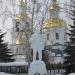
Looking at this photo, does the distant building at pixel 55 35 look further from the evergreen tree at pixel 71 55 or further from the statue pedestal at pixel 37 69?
the statue pedestal at pixel 37 69

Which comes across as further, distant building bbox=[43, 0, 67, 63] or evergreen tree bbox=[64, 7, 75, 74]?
distant building bbox=[43, 0, 67, 63]

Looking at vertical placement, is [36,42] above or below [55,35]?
above

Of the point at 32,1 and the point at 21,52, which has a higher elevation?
the point at 32,1

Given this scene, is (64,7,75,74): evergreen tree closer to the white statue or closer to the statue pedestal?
the white statue

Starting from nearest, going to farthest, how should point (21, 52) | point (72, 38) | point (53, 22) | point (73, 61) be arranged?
point (73, 61)
point (72, 38)
point (53, 22)
point (21, 52)

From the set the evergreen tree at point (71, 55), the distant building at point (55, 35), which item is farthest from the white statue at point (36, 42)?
the distant building at point (55, 35)

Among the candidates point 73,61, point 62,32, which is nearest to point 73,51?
point 73,61

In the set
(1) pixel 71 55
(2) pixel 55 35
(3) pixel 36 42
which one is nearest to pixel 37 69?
(3) pixel 36 42

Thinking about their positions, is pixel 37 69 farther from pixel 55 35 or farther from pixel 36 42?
pixel 55 35

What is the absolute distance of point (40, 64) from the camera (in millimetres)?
14312

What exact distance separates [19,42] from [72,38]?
63.4 feet

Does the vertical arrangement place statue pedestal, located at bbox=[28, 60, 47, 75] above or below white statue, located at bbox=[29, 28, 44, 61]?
below

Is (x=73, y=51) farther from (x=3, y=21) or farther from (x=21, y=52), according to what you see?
(x=21, y=52)

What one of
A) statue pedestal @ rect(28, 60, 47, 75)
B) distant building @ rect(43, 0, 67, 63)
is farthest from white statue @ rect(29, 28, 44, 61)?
distant building @ rect(43, 0, 67, 63)
